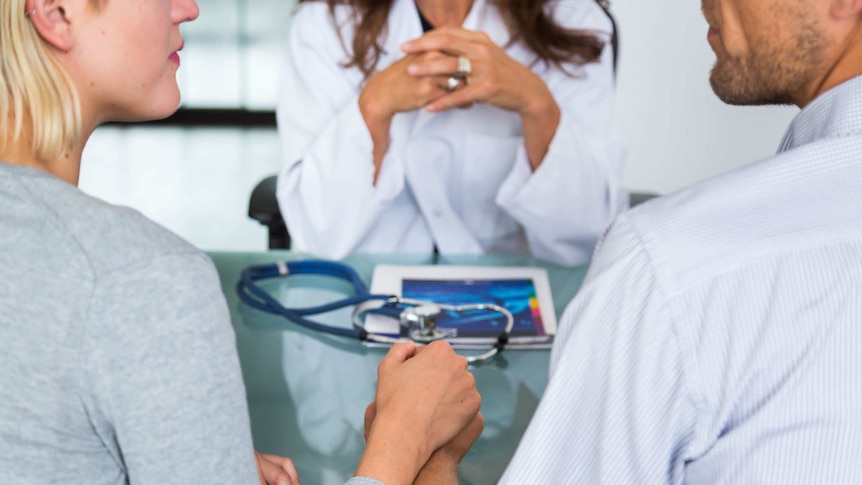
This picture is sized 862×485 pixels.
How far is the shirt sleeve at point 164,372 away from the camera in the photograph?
0.73 meters

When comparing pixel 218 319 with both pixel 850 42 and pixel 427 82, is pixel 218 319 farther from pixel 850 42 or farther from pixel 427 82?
pixel 427 82

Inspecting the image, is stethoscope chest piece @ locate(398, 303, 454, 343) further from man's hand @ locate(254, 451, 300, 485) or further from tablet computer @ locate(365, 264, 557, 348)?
man's hand @ locate(254, 451, 300, 485)

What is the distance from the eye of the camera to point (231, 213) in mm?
4086

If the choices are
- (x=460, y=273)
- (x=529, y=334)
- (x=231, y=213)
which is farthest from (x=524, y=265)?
(x=231, y=213)

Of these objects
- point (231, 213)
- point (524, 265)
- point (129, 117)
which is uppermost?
point (129, 117)

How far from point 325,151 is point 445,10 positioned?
1.27ft

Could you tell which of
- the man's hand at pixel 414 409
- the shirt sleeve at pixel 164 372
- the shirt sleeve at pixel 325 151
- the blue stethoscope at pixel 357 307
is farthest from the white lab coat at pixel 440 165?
the shirt sleeve at pixel 164 372

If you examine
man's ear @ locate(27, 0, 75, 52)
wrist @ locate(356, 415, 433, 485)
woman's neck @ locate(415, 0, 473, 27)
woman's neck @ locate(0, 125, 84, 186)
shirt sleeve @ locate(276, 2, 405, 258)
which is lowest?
Answer: wrist @ locate(356, 415, 433, 485)

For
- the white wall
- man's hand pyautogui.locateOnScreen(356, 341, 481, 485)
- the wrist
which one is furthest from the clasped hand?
the white wall

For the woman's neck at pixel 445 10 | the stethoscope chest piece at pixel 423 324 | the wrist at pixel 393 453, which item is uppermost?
the woman's neck at pixel 445 10

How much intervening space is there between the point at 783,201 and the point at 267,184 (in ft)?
4.26

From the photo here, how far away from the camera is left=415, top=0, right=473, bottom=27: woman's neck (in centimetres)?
190

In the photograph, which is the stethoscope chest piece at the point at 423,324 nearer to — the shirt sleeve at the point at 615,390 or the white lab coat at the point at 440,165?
the white lab coat at the point at 440,165

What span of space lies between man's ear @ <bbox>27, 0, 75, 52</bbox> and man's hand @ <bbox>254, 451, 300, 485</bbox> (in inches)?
16.6
